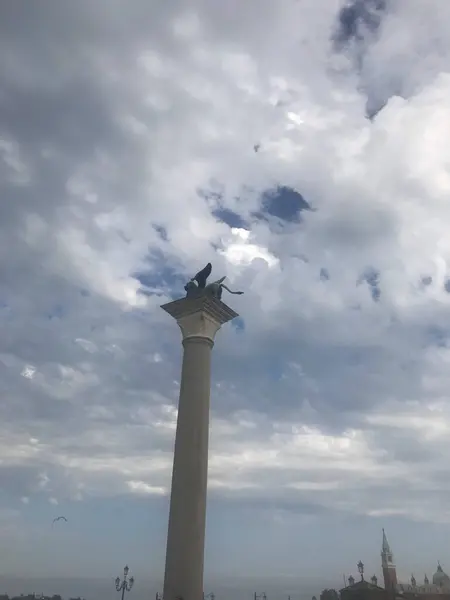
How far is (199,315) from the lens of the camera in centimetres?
1458

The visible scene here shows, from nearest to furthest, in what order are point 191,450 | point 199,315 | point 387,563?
point 191,450 → point 199,315 → point 387,563

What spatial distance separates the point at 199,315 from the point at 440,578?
97.8m

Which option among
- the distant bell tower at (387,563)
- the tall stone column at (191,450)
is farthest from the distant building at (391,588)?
the tall stone column at (191,450)

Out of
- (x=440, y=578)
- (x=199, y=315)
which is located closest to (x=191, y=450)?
(x=199, y=315)

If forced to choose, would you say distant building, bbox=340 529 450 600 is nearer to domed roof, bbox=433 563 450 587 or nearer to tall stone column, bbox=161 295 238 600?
domed roof, bbox=433 563 450 587

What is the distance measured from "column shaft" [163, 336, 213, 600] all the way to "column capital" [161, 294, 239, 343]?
224mm

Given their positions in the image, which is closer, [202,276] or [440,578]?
[202,276]

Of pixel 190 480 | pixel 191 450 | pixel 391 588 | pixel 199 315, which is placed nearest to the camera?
pixel 190 480

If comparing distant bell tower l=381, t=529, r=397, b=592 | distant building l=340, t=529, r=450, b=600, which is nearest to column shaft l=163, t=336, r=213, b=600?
distant building l=340, t=529, r=450, b=600

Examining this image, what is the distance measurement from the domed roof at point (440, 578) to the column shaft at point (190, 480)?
90561 mm

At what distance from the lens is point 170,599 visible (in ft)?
38.6

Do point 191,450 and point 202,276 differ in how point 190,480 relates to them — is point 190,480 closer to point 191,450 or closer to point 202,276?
point 191,450

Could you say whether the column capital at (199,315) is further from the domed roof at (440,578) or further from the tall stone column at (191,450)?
the domed roof at (440,578)

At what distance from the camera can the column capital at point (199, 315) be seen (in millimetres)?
14484
